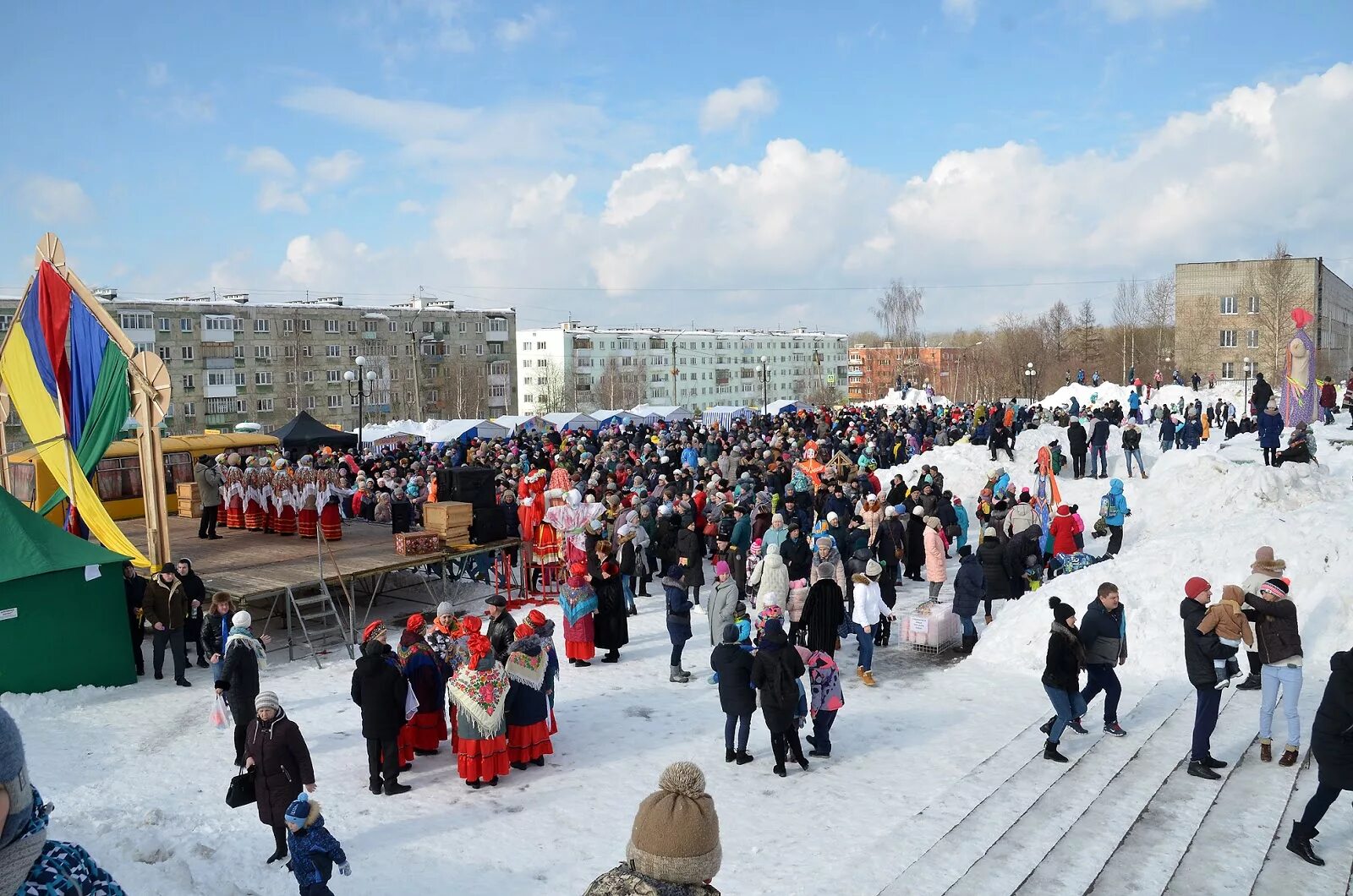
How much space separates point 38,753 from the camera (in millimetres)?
8594

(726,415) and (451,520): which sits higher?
(726,415)

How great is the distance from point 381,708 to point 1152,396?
39.5m

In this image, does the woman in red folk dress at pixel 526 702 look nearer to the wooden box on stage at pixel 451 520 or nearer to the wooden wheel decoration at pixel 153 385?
the wooden box on stage at pixel 451 520

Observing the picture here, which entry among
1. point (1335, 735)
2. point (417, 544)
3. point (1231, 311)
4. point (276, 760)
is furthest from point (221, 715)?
point (1231, 311)

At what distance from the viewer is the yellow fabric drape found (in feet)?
40.7

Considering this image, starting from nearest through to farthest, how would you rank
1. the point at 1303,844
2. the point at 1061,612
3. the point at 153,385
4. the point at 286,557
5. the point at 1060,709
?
1. the point at 1303,844
2. the point at 1061,612
3. the point at 1060,709
4. the point at 153,385
5. the point at 286,557

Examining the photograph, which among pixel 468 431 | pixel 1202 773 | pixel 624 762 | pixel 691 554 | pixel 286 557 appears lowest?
pixel 624 762

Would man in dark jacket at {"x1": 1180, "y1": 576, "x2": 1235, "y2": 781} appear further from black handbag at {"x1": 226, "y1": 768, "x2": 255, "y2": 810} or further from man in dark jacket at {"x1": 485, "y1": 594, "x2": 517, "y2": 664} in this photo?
black handbag at {"x1": 226, "y1": 768, "x2": 255, "y2": 810}

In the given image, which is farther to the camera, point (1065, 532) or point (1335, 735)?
point (1065, 532)

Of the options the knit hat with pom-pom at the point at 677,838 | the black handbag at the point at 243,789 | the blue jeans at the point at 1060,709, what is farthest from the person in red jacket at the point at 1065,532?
the knit hat with pom-pom at the point at 677,838

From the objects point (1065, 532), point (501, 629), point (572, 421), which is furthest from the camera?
point (572, 421)

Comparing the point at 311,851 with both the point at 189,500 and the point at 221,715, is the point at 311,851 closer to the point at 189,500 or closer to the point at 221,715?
the point at 221,715

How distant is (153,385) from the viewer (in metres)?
12.4

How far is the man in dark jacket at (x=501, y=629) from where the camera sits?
8836mm
